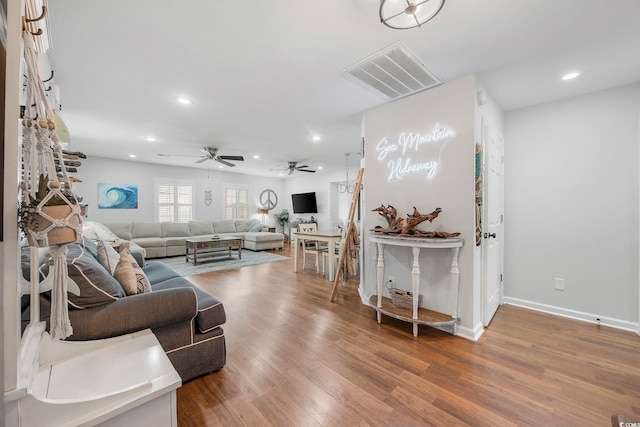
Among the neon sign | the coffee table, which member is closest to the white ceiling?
the neon sign

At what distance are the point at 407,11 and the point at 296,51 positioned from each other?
0.94 metres

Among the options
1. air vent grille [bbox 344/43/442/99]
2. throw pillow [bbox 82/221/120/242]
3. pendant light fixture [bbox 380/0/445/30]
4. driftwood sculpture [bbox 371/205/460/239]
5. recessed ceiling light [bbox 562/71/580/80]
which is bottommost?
throw pillow [bbox 82/221/120/242]

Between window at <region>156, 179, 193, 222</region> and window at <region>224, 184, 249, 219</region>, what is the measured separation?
1.15 metres

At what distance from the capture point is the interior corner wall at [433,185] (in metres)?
2.34

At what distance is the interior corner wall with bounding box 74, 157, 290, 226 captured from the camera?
6270 mm

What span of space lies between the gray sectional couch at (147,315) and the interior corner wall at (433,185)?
195cm

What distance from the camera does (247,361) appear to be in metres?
1.99

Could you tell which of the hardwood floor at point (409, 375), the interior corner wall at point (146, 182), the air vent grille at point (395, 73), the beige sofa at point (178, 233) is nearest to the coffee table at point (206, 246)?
the beige sofa at point (178, 233)

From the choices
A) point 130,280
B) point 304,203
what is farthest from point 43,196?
point 304,203

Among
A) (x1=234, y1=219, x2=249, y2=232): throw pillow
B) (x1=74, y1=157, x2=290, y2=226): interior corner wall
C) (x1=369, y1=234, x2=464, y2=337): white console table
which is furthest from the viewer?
(x1=234, y1=219, x2=249, y2=232): throw pillow

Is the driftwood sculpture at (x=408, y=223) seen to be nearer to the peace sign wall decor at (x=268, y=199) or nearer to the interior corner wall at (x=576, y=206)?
the interior corner wall at (x=576, y=206)

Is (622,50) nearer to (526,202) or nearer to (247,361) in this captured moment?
(526,202)

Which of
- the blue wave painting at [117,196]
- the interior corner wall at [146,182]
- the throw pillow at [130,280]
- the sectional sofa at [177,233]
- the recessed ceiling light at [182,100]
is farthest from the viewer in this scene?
the blue wave painting at [117,196]

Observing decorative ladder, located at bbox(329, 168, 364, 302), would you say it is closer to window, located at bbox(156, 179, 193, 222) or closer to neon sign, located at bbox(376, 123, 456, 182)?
neon sign, located at bbox(376, 123, 456, 182)
